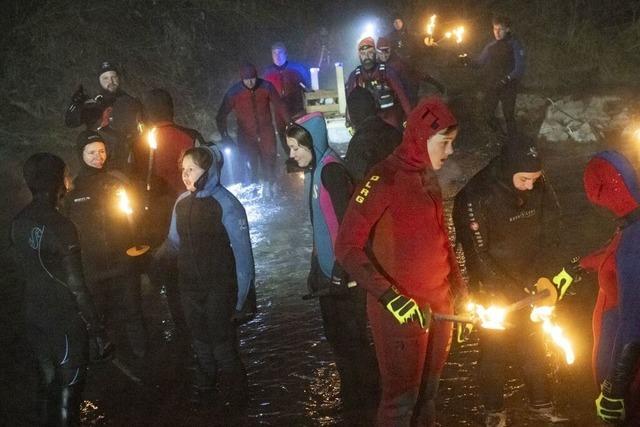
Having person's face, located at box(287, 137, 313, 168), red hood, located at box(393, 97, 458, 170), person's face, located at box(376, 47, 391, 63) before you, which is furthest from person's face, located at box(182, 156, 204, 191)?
person's face, located at box(376, 47, 391, 63)

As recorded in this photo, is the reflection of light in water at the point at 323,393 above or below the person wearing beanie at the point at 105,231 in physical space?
below

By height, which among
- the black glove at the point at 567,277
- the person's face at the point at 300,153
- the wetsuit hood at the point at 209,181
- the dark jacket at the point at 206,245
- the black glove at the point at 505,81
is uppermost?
the black glove at the point at 505,81

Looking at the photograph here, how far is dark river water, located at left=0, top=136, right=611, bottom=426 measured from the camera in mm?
5023

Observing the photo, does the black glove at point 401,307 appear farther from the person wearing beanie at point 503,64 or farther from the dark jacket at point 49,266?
the person wearing beanie at point 503,64

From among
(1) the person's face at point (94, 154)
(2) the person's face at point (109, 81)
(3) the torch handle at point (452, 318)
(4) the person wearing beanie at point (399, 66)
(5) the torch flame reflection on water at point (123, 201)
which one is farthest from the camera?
(4) the person wearing beanie at point (399, 66)

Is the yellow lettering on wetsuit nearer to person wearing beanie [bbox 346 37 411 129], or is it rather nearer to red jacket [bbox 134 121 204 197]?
red jacket [bbox 134 121 204 197]

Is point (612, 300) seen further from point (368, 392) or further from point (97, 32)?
point (97, 32)

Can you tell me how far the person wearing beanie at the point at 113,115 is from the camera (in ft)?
22.1

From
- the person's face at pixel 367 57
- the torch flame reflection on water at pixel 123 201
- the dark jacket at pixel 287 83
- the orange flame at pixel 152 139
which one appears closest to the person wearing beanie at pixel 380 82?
the person's face at pixel 367 57

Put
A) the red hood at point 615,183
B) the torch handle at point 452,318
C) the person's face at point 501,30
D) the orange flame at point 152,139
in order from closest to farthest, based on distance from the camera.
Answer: the red hood at point 615,183
the torch handle at point 452,318
the orange flame at point 152,139
the person's face at point 501,30

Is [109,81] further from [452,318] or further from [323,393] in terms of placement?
[452,318]

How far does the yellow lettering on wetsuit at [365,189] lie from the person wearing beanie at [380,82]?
5283mm

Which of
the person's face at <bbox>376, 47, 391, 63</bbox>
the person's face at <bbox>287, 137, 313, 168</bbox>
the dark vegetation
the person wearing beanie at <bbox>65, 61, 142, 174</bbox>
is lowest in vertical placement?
the person's face at <bbox>287, 137, 313, 168</bbox>

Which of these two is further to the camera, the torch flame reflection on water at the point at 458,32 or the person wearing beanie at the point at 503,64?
the torch flame reflection on water at the point at 458,32
